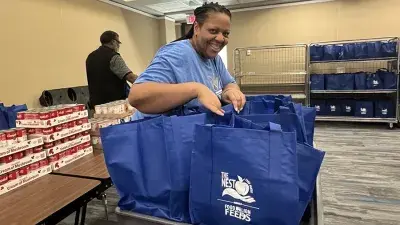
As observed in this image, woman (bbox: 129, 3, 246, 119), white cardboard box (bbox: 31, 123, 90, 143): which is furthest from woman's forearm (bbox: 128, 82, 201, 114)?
white cardboard box (bbox: 31, 123, 90, 143)

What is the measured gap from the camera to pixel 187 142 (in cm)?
80

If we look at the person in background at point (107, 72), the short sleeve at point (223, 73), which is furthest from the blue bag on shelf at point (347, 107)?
the short sleeve at point (223, 73)

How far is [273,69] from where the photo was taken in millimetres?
6152

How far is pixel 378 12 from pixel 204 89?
5931 millimetres

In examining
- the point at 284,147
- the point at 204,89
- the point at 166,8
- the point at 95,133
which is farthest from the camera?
the point at 166,8

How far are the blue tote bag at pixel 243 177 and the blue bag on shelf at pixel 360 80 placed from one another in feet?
17.0

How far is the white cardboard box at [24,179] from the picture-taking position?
1.41 meters

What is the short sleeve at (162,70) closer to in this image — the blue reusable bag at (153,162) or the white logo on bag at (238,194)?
the blue reusable bag at (153,162)

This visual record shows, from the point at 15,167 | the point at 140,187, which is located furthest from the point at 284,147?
the point at 15,167

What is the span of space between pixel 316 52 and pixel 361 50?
718mm

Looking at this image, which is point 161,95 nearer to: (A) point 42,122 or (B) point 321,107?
(A) point 42,122

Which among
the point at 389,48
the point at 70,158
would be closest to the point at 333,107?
the point at 389,48

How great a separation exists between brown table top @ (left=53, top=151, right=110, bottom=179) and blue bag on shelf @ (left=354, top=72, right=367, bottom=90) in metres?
4.75

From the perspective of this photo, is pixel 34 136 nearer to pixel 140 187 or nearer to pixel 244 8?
pixel 140 187
